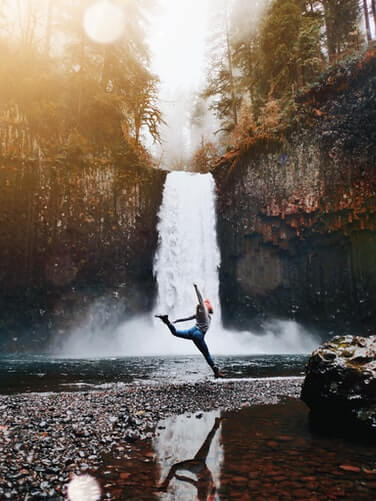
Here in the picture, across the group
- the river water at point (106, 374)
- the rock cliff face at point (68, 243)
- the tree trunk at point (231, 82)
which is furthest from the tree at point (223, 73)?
the river water at point (106, 374)

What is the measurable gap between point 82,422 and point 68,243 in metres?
15.0

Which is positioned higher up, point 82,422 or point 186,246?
point 186,246

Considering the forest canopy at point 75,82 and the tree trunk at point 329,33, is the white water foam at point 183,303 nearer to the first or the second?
the forest canopy at point 75,82

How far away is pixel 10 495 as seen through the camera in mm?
2627

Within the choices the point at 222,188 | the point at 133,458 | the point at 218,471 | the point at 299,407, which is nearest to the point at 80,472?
the point at 133,458

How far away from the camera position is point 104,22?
2256 cm

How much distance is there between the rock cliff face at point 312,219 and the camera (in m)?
17.5

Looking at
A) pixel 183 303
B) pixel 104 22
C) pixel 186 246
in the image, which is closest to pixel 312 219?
pixel 186 246

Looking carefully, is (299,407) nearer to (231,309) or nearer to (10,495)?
(10,495)

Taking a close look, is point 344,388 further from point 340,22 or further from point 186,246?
point 340,22

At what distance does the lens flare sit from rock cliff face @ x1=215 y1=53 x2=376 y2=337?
11141mm

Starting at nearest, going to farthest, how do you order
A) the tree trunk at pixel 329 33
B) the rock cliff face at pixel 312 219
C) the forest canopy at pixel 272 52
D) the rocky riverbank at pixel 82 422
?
the rocky riverbank at pixel 82 422 → the rock cliff face at pixel 312 219 → the forest canopy at pixel 272 52 → the tree trunk at pixel 329 33

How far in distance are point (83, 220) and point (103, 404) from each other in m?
14.6

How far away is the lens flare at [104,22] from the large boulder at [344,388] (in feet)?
77.3
